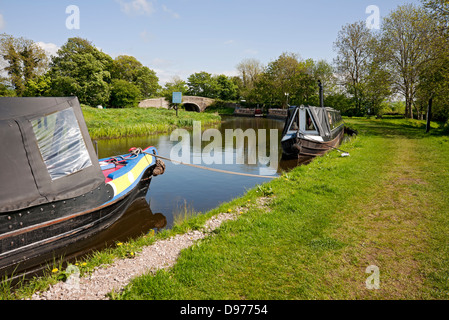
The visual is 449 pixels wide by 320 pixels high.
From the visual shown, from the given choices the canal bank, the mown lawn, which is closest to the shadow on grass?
the mown lawn

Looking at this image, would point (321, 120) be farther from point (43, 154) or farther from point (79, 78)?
point (79, 78)

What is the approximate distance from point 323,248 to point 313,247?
0.16m

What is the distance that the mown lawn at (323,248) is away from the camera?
3.40 metres

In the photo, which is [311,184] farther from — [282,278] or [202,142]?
[202,142]

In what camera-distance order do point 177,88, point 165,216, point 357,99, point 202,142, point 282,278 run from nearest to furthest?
1. point 282,278
2. point 165,216
3. point 202,142
4. point 357,99
5. point 177,88

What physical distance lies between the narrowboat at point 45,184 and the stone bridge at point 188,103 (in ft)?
145

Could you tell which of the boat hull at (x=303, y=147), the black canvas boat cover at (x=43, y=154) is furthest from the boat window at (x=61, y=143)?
the boat hull at (x=303, y=147)

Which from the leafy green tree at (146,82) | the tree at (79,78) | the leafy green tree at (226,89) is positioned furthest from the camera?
the leafy green tree at (226,89)

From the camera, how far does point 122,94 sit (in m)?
42.9

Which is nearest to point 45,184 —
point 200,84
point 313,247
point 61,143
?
point 61,143

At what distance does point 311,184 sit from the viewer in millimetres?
7633

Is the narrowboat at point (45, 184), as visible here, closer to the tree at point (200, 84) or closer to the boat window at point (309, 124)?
the boat window at point (309, 124)

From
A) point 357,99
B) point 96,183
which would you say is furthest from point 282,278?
point 357,99
